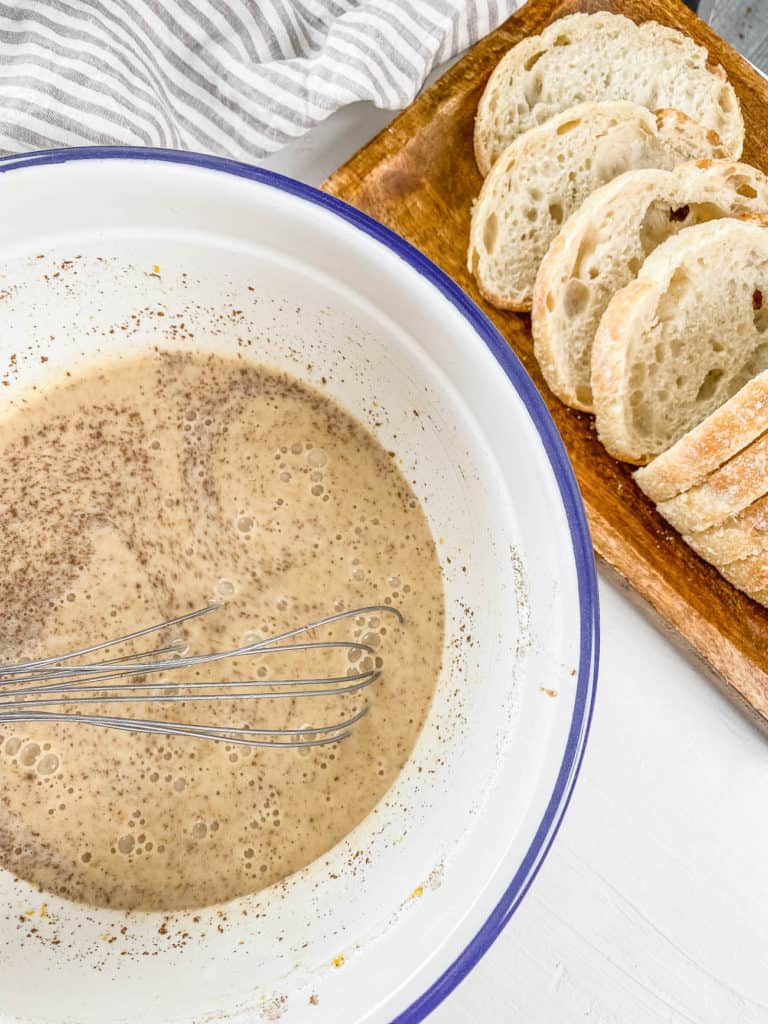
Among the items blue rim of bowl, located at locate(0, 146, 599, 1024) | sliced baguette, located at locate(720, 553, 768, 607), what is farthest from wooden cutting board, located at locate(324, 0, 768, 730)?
blue rim of bowl, located at locate(0, 146, 599, 1024)

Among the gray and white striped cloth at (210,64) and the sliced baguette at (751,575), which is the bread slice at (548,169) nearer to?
the gray and white striped cloth at (210,64)

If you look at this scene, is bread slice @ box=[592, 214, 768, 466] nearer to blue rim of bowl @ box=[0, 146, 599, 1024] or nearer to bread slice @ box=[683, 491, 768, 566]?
bread slice @ box=[683, 491, 768, 566]

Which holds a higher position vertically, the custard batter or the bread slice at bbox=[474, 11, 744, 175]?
the bread slice at bbox=[474, 11, 744, 175]

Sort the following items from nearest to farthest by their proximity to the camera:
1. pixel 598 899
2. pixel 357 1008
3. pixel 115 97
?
pixel 357 1008
pixel 115 97
pixel 598 899

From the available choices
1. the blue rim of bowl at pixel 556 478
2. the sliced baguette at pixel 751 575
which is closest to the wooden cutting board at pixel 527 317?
the sliced baguette at pixel 751 575

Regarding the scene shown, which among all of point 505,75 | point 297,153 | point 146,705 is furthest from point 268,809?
point 505,75

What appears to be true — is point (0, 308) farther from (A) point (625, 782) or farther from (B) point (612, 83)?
(A) point (625, 782)
